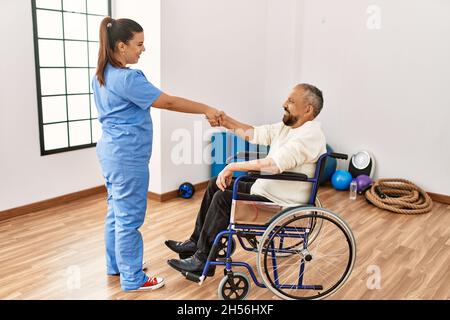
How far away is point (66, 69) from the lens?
363cm

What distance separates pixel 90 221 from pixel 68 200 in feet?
1.57

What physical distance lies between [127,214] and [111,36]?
86 cm

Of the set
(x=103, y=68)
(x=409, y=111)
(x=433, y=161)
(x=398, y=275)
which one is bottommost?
(x=398, y=275)

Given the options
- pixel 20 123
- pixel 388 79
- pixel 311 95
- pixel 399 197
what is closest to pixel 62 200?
pixel 20 123

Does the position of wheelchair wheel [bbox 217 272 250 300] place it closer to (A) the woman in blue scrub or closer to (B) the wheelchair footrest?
(B) the wheelchair footrest

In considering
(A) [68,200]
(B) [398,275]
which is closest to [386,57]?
(B) [398,275]

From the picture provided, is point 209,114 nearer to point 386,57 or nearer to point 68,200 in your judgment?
point 68,200

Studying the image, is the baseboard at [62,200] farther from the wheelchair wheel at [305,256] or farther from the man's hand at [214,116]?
the man's hand at [214,116]

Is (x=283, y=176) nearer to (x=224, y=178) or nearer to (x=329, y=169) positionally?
(x=224, y=178)

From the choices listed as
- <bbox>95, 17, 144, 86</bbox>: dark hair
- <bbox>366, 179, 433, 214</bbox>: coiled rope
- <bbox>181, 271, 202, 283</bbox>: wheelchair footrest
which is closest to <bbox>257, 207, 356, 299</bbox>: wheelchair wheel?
<bbox>181, 271, 202, 283</bbox>: wheelchair footrest

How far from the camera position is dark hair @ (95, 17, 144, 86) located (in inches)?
85.7

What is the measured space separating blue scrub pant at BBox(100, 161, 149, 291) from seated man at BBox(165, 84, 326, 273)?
0.71 feet

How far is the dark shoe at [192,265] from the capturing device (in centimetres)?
238

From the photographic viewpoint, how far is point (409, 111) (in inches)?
162
